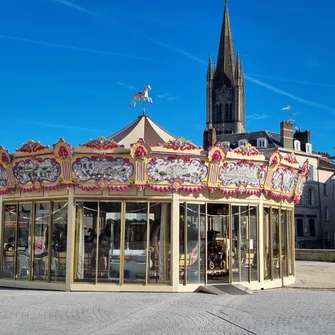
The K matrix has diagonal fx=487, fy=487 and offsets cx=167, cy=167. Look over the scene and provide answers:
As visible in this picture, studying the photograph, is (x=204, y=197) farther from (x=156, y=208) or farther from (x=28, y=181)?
(x=28, y=181)

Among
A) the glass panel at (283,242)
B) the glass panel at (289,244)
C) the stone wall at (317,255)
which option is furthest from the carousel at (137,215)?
the stone wall at (317,255)

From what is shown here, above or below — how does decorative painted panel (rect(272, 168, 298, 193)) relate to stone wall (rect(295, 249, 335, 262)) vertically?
above

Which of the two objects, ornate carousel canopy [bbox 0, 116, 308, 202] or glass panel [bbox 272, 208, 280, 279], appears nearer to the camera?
ornate carousel canopy [bbox 0, 116, 308, 202]

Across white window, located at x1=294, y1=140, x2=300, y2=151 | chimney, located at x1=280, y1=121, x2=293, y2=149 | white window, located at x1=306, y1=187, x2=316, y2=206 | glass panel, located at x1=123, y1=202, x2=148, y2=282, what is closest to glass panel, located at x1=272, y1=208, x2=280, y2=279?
glass panel, located at x1=123, y1=202, x2=148, y2=282

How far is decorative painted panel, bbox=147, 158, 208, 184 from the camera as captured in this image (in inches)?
606

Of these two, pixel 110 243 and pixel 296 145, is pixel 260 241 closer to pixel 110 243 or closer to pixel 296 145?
pixel 110 243

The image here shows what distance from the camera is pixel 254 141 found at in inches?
2335

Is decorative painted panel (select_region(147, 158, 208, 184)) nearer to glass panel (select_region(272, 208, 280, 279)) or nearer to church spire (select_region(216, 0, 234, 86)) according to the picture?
glass panel (select_region(272, 208, 280, 279))

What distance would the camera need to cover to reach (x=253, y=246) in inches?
666

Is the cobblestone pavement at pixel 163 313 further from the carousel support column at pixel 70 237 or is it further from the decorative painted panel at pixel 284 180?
the decorative painted panel at pixel 284 180

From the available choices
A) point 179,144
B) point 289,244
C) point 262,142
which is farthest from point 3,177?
point 262,142

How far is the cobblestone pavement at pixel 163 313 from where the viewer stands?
980 cm

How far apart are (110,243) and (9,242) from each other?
4.10 metres

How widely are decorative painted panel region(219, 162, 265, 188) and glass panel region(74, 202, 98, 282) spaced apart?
4.33 metres
